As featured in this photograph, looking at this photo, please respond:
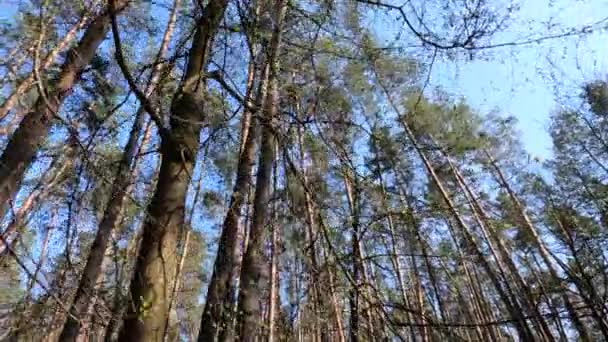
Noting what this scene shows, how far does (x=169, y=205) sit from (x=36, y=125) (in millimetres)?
3016

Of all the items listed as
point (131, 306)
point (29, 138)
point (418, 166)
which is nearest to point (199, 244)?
point (418, 166)

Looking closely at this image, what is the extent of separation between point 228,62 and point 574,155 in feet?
47.4

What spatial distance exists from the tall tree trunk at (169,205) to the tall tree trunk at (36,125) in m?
1.80

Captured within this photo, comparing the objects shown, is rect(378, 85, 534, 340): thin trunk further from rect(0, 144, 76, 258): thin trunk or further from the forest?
rect(0, 144, 76, 258): thin trunk

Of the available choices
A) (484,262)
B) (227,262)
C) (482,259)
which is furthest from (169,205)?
(484,262)

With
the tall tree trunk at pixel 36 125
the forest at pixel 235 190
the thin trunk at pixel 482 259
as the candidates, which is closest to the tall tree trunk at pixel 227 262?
the forest at pixel 235 190

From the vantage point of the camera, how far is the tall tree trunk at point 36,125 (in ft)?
A: 11.6

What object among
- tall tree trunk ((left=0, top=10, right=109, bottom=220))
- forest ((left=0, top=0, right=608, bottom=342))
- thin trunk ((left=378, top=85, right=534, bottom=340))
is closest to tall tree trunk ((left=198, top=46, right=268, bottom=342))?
forest ((left=0, top=0, right=608, bottom=342))

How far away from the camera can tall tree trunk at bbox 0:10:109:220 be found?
355 centimetres

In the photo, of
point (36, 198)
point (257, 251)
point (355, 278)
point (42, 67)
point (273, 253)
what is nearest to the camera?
point (355, 278)

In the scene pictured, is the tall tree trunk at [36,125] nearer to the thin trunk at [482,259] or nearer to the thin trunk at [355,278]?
the thin trunk at [355,278]

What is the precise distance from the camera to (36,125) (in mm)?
3852

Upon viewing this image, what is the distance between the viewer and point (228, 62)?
2.48 m

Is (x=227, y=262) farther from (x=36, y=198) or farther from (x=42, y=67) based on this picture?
(x=42, y=67)
